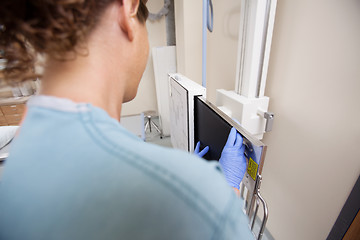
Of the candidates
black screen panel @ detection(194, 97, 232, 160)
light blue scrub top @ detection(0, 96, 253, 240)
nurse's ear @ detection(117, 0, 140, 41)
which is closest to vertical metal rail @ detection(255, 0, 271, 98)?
black screen panel @ detection(194, 97, 232, 160)

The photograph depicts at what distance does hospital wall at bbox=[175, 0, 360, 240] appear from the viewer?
648mm

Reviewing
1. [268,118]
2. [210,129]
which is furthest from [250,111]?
[210,129]

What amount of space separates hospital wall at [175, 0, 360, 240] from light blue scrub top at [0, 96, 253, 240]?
686 mm

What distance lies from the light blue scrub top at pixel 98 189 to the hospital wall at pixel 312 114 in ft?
2.25

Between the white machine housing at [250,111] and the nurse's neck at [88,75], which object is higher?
the nurse's neck at [88,75]

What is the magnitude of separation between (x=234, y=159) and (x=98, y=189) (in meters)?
0.52

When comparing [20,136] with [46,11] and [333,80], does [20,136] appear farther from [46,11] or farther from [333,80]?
[333,80]

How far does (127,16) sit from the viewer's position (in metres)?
0.39

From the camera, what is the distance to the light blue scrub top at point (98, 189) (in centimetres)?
26

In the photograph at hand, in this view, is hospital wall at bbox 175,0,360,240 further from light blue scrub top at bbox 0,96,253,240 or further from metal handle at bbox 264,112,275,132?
light blue scrub top at bbox 0,96,253,240

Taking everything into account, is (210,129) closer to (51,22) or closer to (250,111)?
(250,111)

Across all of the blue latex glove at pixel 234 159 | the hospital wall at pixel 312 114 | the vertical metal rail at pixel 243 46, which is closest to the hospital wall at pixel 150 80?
the hospital wall at pixel 312 114

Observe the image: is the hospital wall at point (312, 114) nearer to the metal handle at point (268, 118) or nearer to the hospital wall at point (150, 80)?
the metal handle at point (268, 118)

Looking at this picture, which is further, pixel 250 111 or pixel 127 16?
pixel 250 111
